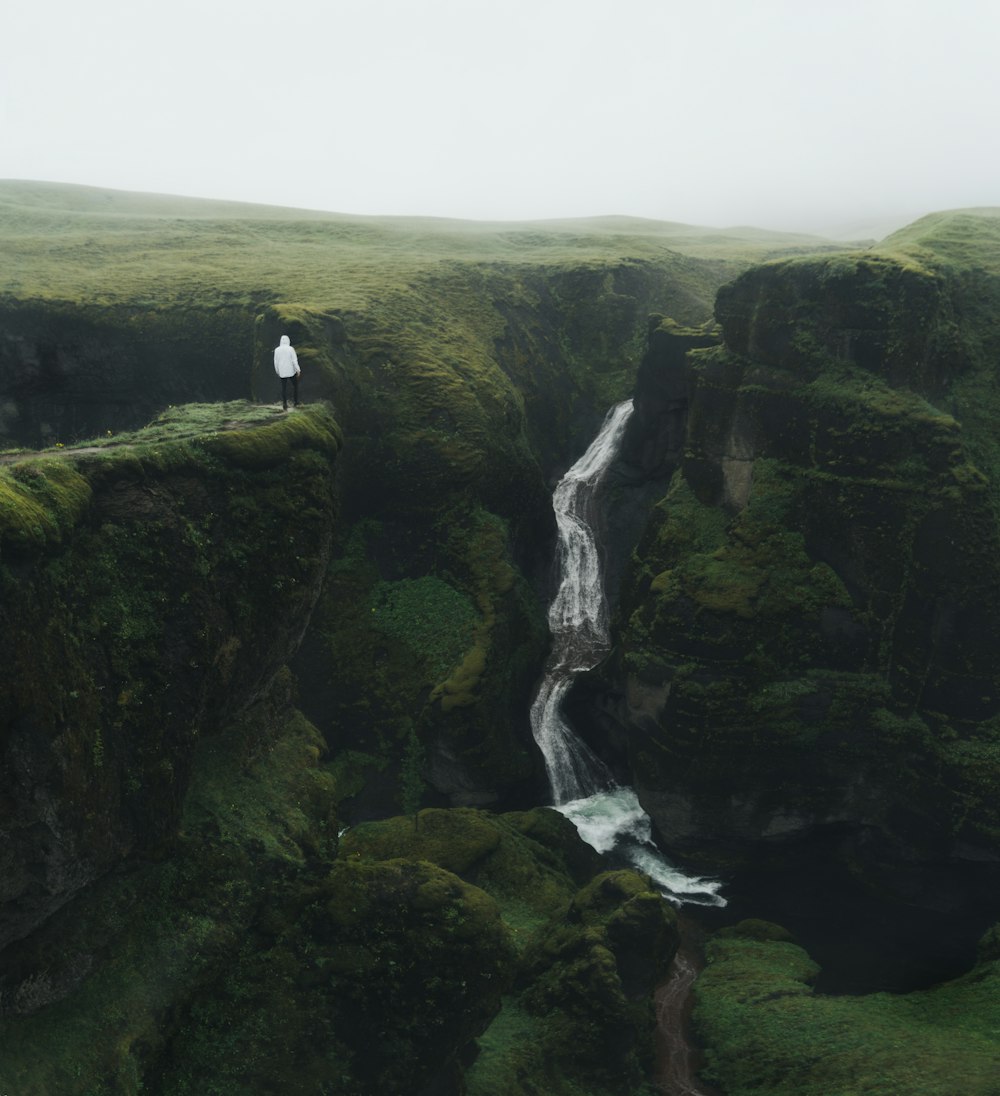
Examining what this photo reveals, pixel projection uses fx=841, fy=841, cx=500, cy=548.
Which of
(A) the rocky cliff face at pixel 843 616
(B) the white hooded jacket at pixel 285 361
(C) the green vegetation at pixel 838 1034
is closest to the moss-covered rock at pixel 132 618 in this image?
(B) the white hooded jacket at pixel 285 361

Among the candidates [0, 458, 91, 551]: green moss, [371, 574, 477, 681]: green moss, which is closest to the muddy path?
[371, 574, 477, 681]: green moss

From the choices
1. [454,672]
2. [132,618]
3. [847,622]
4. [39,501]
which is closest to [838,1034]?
[847,622]

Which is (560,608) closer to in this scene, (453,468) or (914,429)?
(453,468)

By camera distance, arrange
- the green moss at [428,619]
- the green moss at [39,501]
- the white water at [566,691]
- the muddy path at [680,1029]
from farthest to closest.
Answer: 1. the green moss at [428,619]
2. the white water at [566,691]
3. the muddy path at [680,1029]
4. the green moss at [39,501]

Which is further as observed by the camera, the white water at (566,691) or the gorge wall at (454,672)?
the white water at (566,691)

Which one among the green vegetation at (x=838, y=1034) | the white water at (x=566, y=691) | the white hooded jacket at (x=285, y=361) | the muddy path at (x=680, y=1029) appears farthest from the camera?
the white water at (x=566, y=691)

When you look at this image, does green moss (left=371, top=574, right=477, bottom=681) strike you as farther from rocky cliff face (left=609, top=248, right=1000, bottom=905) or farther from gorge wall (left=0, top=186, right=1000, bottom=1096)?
rocky cliff face (left=609, top=248, right=1000, bottom=905)

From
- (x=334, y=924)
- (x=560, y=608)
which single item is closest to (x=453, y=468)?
(x=560, y=608)

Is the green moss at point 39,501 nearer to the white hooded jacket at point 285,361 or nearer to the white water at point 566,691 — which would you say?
the white hooded jacket at point 285,361
